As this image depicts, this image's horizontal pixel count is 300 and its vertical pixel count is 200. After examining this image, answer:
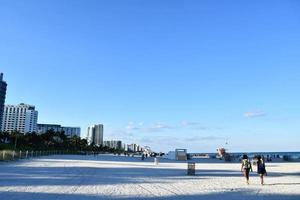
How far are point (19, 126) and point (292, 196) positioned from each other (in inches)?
7904

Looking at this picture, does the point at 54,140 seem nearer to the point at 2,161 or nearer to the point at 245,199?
the point at 2,161

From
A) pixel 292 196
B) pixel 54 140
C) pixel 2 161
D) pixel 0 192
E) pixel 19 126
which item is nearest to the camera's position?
pixel 0 192

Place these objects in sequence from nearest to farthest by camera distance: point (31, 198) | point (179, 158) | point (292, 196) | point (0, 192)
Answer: point (31, 198), point (0, 192), point (292, 196), point (179, 158)

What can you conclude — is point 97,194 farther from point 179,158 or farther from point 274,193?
point 179,158

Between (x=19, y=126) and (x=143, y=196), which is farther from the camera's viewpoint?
(x=19, y=126)

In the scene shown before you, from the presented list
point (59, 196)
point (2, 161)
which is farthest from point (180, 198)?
point (2, 161)

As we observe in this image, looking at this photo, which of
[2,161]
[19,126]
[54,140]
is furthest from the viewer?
[19,126]

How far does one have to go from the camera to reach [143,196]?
512 inches

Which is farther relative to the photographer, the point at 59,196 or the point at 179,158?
the point at 179,158

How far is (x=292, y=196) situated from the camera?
544 inches

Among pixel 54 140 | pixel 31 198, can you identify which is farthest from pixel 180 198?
pixel 54 140

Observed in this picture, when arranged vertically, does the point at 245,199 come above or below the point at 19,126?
below

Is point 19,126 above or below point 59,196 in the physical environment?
above

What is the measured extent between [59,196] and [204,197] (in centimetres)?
536
